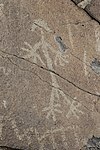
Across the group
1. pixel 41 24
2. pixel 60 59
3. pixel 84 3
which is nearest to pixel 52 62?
pixel 60 59

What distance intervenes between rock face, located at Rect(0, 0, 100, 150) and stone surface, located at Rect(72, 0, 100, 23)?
0.09ft

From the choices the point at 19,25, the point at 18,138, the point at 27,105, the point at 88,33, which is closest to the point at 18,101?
the point at 27,105

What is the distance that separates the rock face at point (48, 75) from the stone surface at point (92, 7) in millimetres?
26

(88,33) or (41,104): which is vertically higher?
(88,33)

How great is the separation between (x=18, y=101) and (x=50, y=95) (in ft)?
0.59

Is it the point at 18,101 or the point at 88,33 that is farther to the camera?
the point at 88,33

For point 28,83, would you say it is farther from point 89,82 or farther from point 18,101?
point 89,82

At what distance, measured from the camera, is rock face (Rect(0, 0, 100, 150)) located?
2.30m

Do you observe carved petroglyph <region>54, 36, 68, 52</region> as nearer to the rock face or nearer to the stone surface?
the rock face

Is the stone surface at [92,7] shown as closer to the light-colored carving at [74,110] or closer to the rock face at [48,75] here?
the rock face at [48,75]

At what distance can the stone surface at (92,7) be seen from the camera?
2457 millimetres

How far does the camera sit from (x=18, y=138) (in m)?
2.30

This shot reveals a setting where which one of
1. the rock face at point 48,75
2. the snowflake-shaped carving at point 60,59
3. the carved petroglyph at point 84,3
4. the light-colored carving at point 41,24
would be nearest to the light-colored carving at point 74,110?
the rock face at point 48,75

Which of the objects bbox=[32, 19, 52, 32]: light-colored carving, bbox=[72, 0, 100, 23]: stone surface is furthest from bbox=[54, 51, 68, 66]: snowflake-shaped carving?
bbox=[72, 0, 100, 23]: stone surface
